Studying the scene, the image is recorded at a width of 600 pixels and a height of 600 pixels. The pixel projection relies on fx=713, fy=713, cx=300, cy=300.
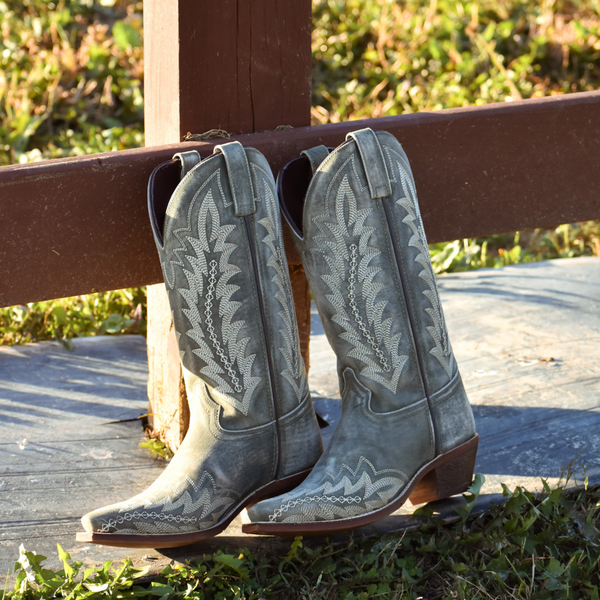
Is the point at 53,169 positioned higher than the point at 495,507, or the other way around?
the point at 53,169

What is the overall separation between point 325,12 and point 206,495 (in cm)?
497

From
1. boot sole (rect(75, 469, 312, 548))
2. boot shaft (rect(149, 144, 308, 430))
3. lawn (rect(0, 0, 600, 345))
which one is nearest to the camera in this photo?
boot sole (rect(75, 469, 312, 548))

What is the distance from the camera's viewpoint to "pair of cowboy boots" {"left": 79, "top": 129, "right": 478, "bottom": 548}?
5.03ft

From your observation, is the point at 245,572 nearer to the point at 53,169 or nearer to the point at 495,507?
the point at 495,507

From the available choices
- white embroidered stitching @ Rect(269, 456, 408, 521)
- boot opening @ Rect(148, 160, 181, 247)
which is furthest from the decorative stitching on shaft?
boot opening @ Rect(148, 160, 181, 247)

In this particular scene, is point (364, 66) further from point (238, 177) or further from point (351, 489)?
point (351, 489)

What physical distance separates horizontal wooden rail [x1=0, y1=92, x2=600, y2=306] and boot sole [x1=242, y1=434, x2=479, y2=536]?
595 mm

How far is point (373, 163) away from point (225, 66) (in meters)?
0.43

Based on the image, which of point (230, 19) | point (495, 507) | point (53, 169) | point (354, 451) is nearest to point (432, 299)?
point (354, 451)

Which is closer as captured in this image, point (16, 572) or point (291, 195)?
point (16, 572)

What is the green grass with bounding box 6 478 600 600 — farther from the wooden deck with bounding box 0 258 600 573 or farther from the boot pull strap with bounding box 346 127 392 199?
the boot pull strap with bounding box 346 127 392 199

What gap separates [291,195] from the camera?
1761 millimetres

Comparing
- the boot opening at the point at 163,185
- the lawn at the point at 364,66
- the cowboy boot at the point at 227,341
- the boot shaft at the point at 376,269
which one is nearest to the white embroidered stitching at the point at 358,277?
the boot shaft at the point at 376,269

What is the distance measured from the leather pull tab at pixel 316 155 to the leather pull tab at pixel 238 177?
6.8 inches
